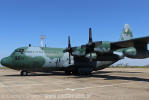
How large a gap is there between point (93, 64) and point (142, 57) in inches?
293

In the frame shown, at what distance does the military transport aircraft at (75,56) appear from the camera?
20.0m

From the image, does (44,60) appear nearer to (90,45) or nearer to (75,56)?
(75,56)

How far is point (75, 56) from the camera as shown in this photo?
2434 centimetres

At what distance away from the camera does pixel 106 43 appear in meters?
20.6

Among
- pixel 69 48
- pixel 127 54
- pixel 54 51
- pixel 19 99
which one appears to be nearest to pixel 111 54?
pixel 127 54

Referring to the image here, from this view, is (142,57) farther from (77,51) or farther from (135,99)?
(135,99)

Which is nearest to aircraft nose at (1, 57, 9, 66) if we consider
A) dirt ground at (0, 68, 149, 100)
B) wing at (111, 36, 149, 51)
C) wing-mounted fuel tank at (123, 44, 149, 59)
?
dirt ground at (0, 68, 149, 100)

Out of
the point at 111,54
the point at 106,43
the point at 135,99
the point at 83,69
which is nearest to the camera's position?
the point at 135,99

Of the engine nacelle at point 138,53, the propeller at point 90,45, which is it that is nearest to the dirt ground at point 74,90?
the engine nacelle at point 138,53

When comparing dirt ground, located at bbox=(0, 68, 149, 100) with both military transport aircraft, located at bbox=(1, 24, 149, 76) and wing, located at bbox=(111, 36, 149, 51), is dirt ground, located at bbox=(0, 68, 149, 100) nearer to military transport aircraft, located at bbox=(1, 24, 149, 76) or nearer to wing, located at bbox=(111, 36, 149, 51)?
wing, located at bbox=(111, 36, 149, 51)

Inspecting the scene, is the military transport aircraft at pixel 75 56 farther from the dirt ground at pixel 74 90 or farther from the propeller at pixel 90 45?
the dirt ground at pixel 74 90

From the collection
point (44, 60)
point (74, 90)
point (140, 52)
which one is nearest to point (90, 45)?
point (140, 52)

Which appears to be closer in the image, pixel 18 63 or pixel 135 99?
pixel 135 99

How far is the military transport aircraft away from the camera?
20.0 metres
